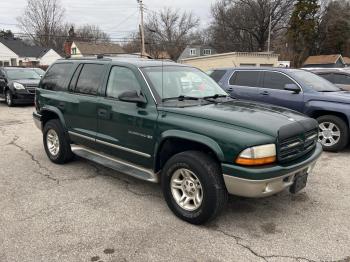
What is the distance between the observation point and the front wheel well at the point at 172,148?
392 centimetres

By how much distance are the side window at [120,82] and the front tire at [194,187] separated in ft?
3.93

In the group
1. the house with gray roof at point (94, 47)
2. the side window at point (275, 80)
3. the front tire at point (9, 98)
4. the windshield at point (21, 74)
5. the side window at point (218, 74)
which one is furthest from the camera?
the house with gray roof at point (94, 47)

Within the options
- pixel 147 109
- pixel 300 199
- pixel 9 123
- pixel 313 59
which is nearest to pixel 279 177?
pixel 300 199

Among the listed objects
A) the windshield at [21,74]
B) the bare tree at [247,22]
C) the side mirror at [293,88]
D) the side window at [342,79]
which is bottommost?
the side mirror at [293,88]

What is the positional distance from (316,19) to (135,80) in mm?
51855

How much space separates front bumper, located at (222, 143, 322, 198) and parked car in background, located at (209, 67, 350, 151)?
386 centimetres

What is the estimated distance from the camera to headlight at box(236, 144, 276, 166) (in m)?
3.42

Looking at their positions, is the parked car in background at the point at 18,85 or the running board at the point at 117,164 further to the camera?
the parked car in background at the point at 18,85

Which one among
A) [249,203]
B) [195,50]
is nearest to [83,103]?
[249,203]

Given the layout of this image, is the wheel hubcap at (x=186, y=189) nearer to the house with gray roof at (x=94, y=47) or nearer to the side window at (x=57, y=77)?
the side window at (x=57, y=77)

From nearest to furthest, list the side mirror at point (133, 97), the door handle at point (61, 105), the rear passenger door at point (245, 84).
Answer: the side mirror at point (133, 97) < the door handle at point (61, 105) < the rear passenger door at point (245, 84)

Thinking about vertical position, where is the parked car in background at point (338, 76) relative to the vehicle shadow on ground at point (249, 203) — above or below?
above

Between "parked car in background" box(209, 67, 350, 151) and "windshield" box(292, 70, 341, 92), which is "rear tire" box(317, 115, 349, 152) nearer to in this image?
"parked car in background" box(209, 67, 350, 151)

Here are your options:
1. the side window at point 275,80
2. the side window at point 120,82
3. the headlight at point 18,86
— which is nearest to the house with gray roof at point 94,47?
the headlight at point 18,86
